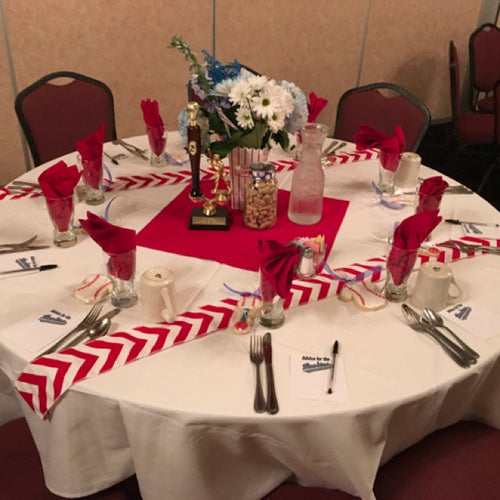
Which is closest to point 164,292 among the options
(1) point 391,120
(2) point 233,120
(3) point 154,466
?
(3) point 154,466

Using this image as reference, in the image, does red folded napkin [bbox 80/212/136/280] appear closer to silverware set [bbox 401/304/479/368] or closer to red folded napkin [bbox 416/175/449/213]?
silverware set [bbox 401/304/479/368]

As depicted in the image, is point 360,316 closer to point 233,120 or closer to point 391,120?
point 233,120

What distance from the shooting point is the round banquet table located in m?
1.03

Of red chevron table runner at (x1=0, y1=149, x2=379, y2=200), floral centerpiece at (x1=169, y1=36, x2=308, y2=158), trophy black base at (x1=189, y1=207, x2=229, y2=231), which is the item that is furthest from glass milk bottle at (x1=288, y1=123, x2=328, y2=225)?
red chevron table runner at (x1=0, y1=149, x2=379, y2=200)

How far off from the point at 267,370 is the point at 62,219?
76cm

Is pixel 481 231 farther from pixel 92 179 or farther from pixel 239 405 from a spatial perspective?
pixel 92 179

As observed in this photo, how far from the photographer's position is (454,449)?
4.04 feet

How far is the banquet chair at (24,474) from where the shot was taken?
1150mm

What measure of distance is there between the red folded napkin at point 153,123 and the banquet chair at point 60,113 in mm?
726

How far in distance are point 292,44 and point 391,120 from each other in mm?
1794

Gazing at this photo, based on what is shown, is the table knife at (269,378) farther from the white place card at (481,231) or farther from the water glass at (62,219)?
the white place card at (481,231)

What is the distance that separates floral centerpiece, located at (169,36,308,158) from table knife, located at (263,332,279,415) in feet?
2.03

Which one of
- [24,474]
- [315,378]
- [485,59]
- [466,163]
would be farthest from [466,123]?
[24,474]

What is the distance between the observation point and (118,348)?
1.13 m
